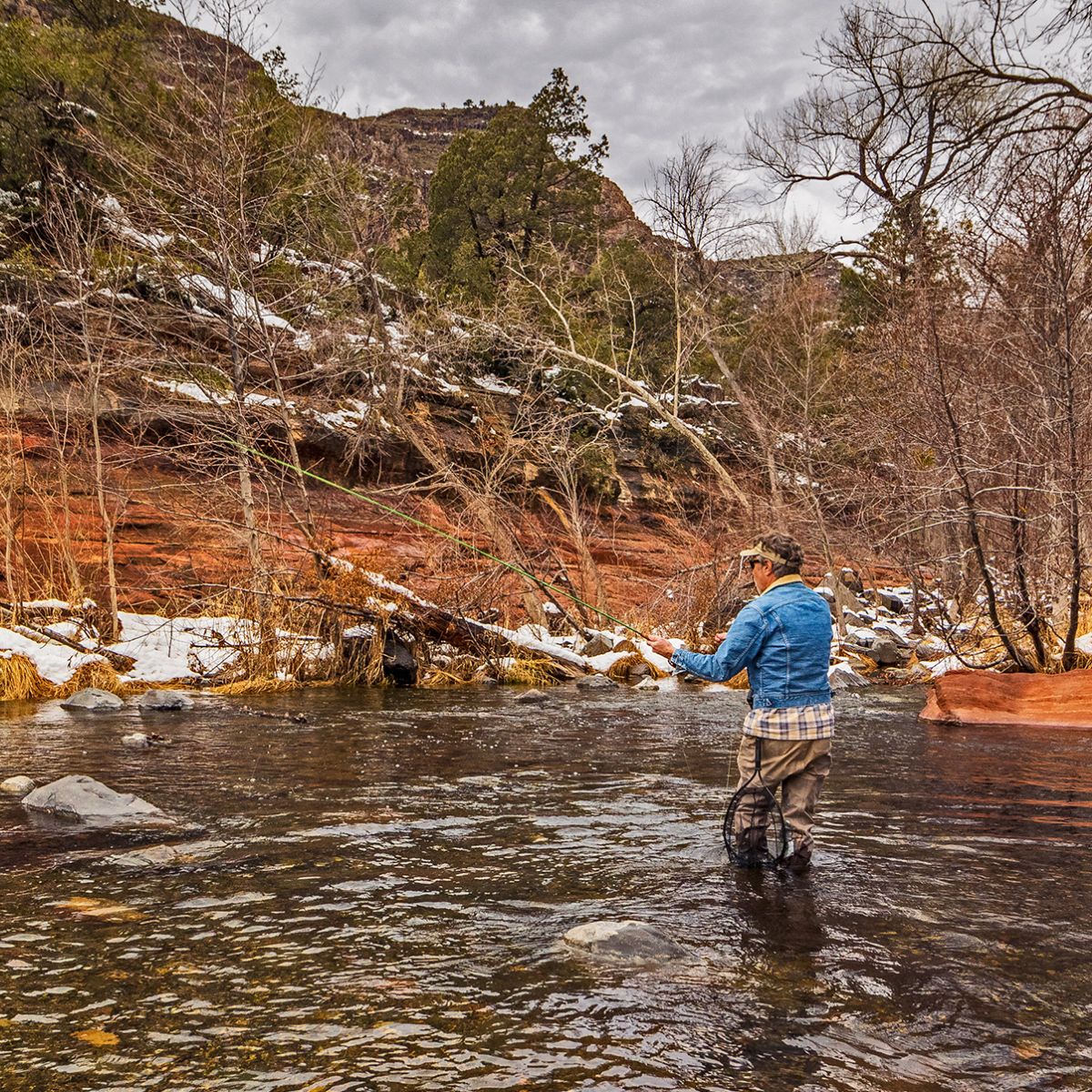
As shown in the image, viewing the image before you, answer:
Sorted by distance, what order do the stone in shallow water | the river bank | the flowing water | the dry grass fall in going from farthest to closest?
the dry grass, the river bank, the stone in shallow water, the flowing water

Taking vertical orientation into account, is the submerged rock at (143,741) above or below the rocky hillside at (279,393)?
below

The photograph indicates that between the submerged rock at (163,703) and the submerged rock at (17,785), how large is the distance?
473 cm

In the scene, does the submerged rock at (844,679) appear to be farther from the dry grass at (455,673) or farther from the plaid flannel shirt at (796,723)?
the plaid flannel shirt at (796,723)

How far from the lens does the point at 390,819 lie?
632cm

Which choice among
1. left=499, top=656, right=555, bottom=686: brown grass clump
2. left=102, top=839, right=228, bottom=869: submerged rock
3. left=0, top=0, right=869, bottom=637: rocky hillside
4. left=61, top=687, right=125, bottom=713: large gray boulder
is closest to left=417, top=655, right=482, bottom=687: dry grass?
left=499, top=656, right=555, bottom=686: brown grass clump

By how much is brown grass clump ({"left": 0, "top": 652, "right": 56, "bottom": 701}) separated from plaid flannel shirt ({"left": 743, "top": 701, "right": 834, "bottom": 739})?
10697 mm

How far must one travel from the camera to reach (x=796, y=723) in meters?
5.14

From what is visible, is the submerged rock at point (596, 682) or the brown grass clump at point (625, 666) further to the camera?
the brown grass clump at point (625, 666)

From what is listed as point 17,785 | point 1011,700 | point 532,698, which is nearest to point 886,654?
point 1011,700

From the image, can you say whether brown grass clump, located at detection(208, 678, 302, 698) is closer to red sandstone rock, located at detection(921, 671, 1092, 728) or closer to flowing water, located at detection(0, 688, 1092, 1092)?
flowing water, located at detection(0, 688, 1092, 1092)

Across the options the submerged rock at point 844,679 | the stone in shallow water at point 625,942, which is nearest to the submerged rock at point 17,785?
the stone in shallow water at point 625,942

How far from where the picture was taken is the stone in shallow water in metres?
3.93

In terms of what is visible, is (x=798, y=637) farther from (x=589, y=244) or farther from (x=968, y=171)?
(x=589, y=244)

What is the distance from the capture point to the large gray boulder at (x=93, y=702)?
1142 cm
